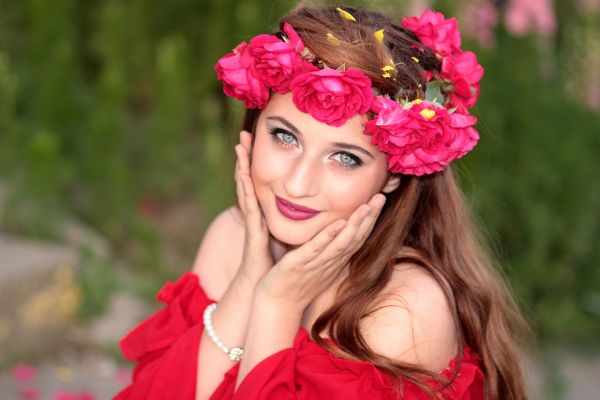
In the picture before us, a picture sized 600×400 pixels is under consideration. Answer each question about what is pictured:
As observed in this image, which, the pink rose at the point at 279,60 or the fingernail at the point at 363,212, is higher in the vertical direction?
the pink rose at the point at 279,60

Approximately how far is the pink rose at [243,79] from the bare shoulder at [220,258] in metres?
0.52

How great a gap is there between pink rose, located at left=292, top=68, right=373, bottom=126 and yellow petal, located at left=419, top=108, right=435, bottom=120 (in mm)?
139

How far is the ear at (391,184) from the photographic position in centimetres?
260

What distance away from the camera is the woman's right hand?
2.59 m

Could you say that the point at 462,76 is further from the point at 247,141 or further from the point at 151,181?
the point at 151,181

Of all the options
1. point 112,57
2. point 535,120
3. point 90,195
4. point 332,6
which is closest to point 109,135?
point 90,195

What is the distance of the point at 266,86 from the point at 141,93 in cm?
402

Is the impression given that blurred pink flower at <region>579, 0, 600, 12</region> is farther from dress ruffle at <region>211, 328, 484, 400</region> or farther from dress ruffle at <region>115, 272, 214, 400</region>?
dress ruffle at <region>211, 328, 484, 400</region>

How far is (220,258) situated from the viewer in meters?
2.95

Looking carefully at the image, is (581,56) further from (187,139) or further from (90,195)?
(90,195)

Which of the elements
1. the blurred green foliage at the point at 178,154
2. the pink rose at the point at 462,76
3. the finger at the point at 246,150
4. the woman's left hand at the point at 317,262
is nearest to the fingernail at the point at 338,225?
the woman's left hand at the point at 317,262

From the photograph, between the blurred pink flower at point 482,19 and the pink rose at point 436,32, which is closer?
the pink rose at point 436,32

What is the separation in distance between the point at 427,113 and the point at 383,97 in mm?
117

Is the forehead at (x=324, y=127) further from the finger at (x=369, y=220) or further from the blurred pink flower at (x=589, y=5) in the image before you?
the blurred pink flower at (x=589, y=5)
